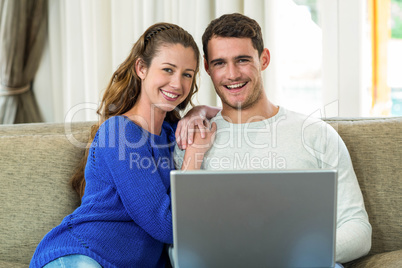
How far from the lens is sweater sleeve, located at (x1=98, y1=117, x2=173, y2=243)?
4.39 ft

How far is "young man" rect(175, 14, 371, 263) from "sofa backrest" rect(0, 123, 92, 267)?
424 millimetres

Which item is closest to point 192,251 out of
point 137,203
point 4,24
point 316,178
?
point 316,178

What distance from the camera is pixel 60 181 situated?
1620 mm

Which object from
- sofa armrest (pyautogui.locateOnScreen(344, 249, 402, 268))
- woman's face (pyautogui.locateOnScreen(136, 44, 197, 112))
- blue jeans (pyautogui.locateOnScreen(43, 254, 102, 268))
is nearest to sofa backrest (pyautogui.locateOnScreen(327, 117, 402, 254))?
sofa armrest (pyautogui.locateOnScreen(344, 249, 402, 268))

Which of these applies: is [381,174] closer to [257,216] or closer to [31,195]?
[257,216]

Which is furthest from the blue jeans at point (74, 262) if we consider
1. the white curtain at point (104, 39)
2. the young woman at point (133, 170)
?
the white curtain at point (104, 39)

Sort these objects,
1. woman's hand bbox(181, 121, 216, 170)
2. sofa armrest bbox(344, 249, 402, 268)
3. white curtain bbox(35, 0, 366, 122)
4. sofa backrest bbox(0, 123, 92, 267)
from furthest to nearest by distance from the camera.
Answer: white curtain bbox(35, 0, 366, 122) → sofa backrest bbox(0, 123, 92, 267) → woman's hand bbox(181, 121, 216, 170) → sofa armrest bbox(344, 249, 402, 268)

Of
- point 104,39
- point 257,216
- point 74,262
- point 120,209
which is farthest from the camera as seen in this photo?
point 104,39

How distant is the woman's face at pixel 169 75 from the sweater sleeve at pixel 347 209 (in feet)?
1.70

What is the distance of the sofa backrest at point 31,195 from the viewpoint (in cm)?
161

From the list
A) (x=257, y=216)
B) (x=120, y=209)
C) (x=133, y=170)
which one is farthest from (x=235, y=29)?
(x=257, y=216)

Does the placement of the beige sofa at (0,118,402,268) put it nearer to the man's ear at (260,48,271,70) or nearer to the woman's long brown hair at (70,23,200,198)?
the woman's long brown hair at (70,23,200,198)

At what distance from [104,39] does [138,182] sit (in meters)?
1.40

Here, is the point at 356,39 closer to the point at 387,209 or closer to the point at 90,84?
the point at 387,209
